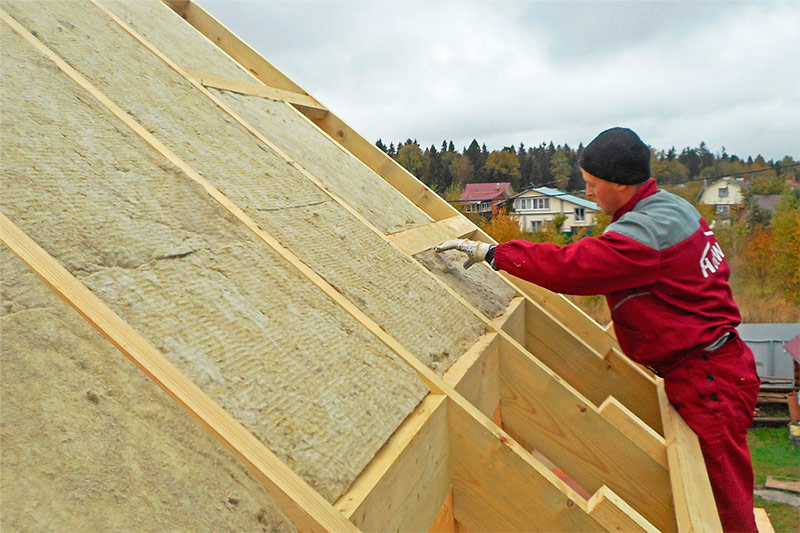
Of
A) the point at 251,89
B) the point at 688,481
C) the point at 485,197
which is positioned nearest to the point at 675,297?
the point at 688,481

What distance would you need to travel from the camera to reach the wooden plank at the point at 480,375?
179cm

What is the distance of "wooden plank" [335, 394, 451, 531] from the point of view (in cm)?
117

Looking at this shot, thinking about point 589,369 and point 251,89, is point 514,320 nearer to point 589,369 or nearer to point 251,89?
point 589,369

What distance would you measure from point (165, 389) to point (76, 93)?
1248 mm

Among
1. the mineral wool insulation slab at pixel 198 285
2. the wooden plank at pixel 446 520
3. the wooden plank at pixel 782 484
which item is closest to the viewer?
the mineral wool insulation slab at pixel 198 285

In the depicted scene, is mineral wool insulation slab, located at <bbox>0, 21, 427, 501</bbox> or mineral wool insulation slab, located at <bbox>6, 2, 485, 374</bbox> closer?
mineral wool insulation slab, located at <bbox>0, 21, 427, 501</bbox>

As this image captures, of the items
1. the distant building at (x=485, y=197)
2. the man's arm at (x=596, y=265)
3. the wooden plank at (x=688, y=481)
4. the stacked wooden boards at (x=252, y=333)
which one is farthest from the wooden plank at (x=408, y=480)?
the distant building at (x=485, y=197)

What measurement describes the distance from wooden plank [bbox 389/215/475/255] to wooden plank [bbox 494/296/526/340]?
0.45 metres

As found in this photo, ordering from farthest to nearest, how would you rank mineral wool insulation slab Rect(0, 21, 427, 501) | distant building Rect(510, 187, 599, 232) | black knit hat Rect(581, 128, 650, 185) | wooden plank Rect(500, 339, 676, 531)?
distant building Rect(510, 187, 599, 232), black knit hat Rect(581, 128, 650, 185), wooden plank Rect(500, 339, 676, 531), mineral wool insulation slab Rect(0, 21, 427, 501)

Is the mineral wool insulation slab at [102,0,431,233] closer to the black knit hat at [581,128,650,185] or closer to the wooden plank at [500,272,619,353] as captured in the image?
the wooden plank at [500,272,619,353]

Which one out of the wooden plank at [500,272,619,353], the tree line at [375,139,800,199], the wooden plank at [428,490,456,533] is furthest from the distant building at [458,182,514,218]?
the wooden plank at [428,490,456,533]

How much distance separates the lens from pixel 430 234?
280cm

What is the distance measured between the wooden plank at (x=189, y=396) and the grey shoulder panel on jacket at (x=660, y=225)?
58.2 inches

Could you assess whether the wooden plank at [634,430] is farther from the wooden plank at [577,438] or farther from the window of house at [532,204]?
the window of house at [532,204]
